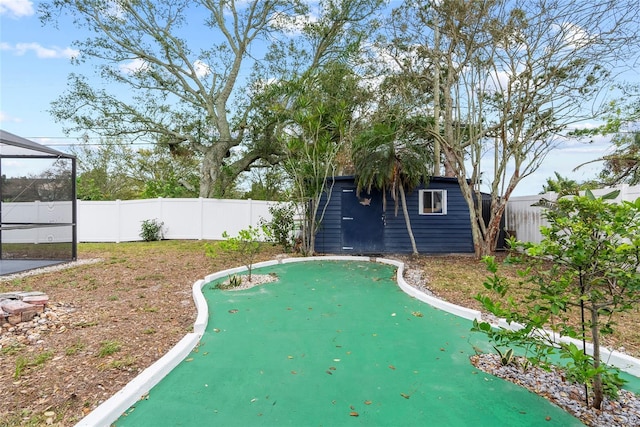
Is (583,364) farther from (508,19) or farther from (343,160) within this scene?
(343,160)

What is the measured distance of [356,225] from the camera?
Answer: 871cm

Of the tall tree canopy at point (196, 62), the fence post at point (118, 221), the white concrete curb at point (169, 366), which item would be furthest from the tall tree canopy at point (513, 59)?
the fence post at point (118, 221)

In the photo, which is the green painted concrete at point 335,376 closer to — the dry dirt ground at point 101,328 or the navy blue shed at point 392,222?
the dry dirt ground at point 101,328

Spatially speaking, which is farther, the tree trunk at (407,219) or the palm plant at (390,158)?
the tree trunk at (407,219)

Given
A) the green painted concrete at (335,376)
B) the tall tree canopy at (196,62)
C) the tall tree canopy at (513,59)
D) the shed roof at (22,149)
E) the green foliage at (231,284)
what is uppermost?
the tall tree canopy at (196,62)

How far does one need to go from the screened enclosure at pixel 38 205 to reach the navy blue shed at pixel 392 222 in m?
5.77

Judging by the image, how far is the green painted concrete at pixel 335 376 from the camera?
6.60 ft

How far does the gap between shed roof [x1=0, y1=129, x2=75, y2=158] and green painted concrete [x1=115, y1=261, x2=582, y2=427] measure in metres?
5.01

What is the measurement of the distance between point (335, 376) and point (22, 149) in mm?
7926

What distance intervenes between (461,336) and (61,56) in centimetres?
1512

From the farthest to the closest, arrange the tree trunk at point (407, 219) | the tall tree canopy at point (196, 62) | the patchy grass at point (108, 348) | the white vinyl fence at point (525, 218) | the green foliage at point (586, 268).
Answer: the tall tree canopy at point (196, 62) → the tree trunk at point (407, 219) → the white vinyl fence at point (525, 218) → the patchy grass at point (108, 348) → the green foliage at point (586, 268)

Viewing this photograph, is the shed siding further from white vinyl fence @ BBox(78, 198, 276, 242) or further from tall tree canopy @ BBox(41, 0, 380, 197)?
tall tree canopy @ BBox(41, 0, 380, 197)

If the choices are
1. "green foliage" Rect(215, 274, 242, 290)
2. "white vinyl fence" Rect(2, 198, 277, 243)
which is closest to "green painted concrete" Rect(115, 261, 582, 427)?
"green foliage" Rect(215, 274, 242, 290)

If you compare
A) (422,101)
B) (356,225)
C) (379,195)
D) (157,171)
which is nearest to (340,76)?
(422,101)
